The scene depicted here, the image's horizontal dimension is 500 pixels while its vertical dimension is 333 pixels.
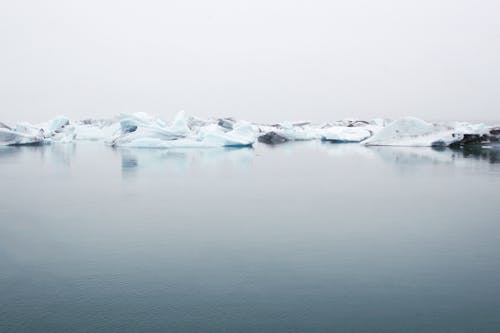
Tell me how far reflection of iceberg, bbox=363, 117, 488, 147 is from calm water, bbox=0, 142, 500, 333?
36.9 feet

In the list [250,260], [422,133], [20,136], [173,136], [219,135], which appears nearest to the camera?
[250,260]

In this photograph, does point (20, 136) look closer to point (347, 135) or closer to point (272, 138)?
point (272, 138)

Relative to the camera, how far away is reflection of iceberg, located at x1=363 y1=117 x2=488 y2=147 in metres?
17.8

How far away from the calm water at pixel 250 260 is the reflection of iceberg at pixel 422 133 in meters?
11.2

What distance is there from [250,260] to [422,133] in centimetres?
1640

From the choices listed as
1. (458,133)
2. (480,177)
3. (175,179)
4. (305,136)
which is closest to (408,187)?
(480,177)

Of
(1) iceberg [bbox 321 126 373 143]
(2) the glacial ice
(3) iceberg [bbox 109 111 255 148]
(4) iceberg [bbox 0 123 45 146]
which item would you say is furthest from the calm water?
(1) iceberg [bbox 321 126 373 143]

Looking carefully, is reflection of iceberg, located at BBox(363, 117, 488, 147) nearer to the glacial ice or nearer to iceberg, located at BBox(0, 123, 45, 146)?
the glacial ice

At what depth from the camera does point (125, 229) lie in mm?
4605

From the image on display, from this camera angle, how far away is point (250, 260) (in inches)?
141

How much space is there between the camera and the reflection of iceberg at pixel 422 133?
17.8 meters

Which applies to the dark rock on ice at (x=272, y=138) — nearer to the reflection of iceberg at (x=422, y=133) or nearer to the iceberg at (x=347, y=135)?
the iceberg at (x=347, y=135)

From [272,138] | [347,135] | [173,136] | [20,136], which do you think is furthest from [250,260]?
[272,138]

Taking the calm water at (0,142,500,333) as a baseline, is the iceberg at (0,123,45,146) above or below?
above
